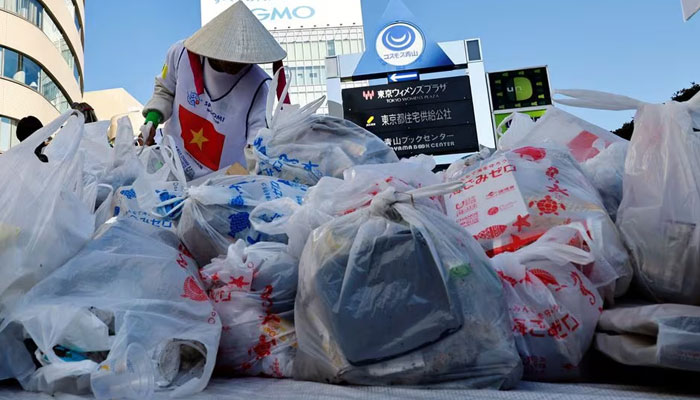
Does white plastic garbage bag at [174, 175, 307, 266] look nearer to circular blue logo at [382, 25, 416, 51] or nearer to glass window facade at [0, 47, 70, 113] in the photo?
circular blue logo at [382, 25, 416, 51]

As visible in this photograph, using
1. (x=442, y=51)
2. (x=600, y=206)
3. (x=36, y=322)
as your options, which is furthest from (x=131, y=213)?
(x=442, y=51)

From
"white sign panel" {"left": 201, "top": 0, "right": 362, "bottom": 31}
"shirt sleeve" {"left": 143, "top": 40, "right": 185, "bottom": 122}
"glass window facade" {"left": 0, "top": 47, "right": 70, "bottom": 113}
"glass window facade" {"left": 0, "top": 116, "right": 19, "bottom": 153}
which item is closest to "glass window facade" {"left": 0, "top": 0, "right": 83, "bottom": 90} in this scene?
"glass window facade" {"left": 0, "top": 47, "right": 70, "bottom": 113}

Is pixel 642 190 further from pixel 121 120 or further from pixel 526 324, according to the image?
pixel 121 120

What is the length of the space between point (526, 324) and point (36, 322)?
870 millimetres

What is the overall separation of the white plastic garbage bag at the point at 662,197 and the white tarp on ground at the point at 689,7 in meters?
0.94

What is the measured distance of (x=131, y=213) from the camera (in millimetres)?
1386

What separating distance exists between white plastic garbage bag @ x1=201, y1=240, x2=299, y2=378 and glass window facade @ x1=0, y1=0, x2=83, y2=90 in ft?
60.3

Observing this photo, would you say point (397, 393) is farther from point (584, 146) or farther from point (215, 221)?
point (584, 146)

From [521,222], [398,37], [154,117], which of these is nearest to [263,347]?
[521,222]

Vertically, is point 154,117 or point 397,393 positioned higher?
point 154,117

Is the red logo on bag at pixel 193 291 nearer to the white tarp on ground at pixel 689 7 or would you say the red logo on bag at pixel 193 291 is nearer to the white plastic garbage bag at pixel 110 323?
the white plastic garbage bag at pixel 110 323

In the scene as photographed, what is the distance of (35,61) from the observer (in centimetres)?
1688

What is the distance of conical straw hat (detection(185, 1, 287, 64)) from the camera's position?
6.80 feet

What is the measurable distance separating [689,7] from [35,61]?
62.5 feet
